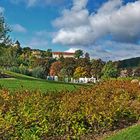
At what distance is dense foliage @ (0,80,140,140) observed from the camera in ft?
34.2

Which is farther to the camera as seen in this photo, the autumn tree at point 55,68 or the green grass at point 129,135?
the autumn tree at point 55,68

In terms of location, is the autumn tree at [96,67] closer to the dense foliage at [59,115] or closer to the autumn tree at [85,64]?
the autumn tree at [85,64]

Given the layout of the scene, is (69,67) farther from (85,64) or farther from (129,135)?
(129,135)

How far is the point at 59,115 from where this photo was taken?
1116 cm

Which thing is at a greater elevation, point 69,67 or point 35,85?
point 69,67

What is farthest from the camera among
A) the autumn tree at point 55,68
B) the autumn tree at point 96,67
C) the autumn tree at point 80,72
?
the autumn tree at point 55,68

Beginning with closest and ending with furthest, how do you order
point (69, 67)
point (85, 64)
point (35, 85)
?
point (35, 85) < point (69, 67) < point (85, 64)

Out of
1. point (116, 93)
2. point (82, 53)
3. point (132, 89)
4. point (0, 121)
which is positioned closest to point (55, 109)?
point (0, 121)

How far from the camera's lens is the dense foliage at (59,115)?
34.2 feet

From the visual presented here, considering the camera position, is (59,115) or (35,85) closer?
(59,115)

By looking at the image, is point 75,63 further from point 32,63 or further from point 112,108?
point 112,108

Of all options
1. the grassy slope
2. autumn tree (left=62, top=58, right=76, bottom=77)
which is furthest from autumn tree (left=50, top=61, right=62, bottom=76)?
the grassy slope

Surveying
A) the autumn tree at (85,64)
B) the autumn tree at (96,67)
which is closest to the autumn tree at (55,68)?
the autumn tree at (85,64)

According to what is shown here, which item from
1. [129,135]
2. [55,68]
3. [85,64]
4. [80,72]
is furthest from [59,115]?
[55,68]
